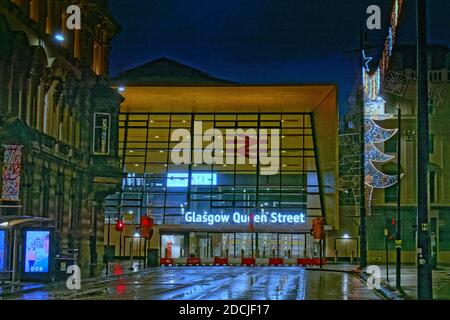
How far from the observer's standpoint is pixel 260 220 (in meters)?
65.8

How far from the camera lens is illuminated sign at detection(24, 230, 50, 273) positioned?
29.3 metres

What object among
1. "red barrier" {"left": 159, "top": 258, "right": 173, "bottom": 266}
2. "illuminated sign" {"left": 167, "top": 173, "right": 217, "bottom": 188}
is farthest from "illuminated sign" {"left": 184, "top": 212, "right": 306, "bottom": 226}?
"red barrier" {"left": 159, "top": 258, "right": 173, "bottom": 266}

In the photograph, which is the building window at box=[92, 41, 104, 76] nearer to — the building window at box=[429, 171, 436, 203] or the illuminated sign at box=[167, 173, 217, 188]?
the illuminated sign at box=[167, 173, 217, 188]

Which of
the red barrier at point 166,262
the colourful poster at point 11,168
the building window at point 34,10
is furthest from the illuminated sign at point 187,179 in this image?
the colourful poster at point 11,168

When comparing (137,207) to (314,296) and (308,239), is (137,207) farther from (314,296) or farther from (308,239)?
(314,296)

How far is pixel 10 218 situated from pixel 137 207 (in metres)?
38.6

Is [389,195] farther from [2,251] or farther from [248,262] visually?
[2,251]

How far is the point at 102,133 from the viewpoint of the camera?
1880 inches

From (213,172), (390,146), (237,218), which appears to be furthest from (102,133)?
(390,146)

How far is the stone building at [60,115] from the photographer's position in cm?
3369

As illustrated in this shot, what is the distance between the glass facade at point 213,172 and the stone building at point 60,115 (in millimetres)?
14568

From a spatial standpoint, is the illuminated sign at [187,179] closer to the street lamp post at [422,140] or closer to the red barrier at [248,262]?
the red barrier at [248,262]

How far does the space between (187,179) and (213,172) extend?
2.52 meters
